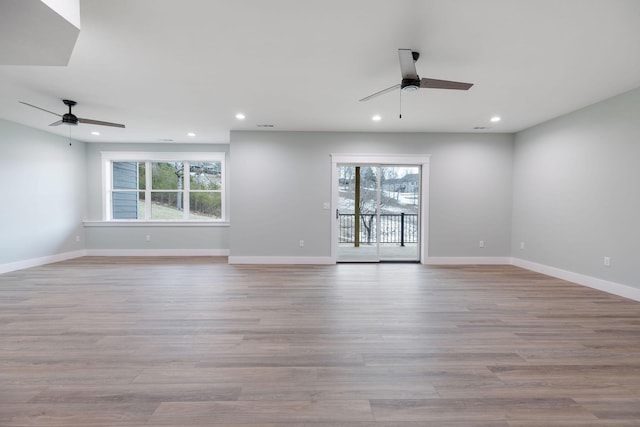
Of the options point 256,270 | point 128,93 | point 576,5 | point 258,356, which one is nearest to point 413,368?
point 258,356

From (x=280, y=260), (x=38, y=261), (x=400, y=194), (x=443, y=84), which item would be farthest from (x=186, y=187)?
(x=443, y=84)

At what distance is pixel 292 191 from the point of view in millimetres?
5461

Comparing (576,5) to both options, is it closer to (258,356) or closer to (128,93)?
(258,356)

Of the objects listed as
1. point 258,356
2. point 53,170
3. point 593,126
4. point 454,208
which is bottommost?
point 258,356

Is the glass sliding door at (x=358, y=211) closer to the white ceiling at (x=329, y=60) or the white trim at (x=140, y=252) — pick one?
the white ceiling at (x=329, y=60)

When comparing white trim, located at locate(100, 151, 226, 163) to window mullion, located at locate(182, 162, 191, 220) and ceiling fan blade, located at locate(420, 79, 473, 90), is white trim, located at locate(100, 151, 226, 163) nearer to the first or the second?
window mullion, located at locate(182, 162, 191, 220)

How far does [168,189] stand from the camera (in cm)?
664

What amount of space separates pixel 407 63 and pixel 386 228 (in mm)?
Answer: 5338

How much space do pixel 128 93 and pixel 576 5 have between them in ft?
15.3

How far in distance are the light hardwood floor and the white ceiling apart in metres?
2.58

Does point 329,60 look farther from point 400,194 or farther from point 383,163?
point 400,194

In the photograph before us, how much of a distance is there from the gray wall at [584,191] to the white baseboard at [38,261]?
30.3ft

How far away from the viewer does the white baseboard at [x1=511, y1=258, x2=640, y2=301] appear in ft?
11.5

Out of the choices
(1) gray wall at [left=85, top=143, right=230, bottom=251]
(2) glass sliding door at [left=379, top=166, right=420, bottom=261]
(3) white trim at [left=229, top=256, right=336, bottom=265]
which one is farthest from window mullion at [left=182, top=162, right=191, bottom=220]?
(2) glass sliding door at [left=379, top=166, right=420, bottom=261]
